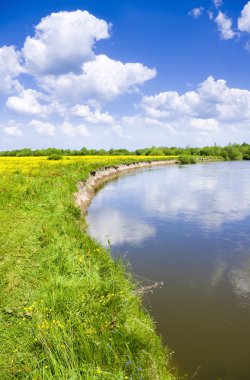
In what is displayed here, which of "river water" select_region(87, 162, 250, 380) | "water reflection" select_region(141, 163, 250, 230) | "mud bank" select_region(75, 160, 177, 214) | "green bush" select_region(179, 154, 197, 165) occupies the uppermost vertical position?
"green bush" select_region(179, 154, 197, 165)

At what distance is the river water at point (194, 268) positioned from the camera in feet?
18.4

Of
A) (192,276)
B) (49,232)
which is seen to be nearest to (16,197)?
(49,232)

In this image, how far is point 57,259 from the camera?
291 inches

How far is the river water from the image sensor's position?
5594mm

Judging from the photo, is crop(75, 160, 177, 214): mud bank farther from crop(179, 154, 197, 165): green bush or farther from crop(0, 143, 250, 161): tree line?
crop(0, 143, 250, 161): tree line

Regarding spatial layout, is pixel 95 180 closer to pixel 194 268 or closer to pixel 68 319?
pixel 194 268

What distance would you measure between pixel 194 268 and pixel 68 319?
17.1 ft

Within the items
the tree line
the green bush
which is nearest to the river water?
the green bush

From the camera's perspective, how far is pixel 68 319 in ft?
16.1

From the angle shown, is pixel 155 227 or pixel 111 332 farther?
pixel 155 227

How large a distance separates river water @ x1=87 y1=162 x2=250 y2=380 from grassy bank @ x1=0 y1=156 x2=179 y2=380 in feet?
2.71

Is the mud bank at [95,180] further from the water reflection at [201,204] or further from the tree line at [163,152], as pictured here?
the tree line at [163,152]

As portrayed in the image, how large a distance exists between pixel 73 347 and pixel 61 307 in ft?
3.29

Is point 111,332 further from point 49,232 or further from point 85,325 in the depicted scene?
point 49,232
